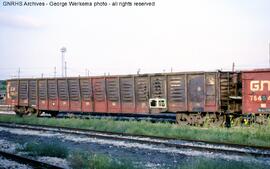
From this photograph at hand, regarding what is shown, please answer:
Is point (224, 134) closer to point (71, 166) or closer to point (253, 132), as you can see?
point (253, 132)

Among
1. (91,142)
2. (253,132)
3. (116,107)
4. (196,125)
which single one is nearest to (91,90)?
(116,107)

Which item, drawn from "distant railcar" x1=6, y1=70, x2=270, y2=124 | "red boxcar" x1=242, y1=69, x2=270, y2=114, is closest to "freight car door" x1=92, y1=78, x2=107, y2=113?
"distant railcar" x1=6, y1=70, x2=270, y2=124

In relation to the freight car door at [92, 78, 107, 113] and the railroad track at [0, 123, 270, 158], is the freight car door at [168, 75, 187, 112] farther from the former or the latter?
the freight car door at [92, 78, 107, 113]

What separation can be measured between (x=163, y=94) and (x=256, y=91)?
15.4 ft

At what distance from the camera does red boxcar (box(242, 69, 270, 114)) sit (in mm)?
15438

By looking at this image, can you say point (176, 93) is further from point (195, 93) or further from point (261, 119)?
point (261, 119)

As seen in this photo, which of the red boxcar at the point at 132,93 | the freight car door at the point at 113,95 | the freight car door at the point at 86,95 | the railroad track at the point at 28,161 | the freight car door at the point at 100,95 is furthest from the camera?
the freight car door at the point at 86,95

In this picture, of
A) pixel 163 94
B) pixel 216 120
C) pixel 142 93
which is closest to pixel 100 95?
pixel 142 93

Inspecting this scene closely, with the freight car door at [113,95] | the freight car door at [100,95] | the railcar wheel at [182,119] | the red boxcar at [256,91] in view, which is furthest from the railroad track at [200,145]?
the freight car door at [100,95]

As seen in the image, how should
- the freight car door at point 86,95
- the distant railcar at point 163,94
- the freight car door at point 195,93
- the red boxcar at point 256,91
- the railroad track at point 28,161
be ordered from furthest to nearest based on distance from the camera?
the freight car door at point 86,95
the freight car door at point 195,93
the distant railcar at point 163,94
the red boxcar at point 256,91
the railroad track at point 28,161

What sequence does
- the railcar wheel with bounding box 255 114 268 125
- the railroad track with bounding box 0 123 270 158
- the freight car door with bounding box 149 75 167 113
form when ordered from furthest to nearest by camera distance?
the freight car door with bounding box 149 75 167 113 → the railcar wheel with bounding box 255 114 268 125 → the railroad track with bounding box 0 123 270 158

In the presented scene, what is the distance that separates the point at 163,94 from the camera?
18.2m

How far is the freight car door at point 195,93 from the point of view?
55.5ft

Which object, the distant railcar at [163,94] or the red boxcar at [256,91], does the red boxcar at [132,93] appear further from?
the red boxcar at [256,91]
